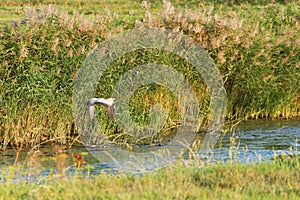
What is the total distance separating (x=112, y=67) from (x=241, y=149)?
2685 mm

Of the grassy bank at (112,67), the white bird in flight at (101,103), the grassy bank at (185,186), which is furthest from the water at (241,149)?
the grassy bank at (185,186)

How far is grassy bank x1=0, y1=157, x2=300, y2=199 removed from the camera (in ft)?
20.1

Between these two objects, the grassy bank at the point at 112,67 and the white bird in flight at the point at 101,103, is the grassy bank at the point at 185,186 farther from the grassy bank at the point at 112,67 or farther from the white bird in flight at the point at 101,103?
Answer: the grassy bank at the point at 112,67

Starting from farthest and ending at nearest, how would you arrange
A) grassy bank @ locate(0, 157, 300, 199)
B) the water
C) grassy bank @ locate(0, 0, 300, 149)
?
grassy bank @ locate(0, 0, 300, 149)
the water
grassy bank @ locate(0, 157, 300, 199)

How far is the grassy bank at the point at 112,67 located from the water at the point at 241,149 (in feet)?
1.38

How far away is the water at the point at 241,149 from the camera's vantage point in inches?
378

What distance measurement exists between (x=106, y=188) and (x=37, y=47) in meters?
5.50

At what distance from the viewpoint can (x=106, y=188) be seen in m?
6.36

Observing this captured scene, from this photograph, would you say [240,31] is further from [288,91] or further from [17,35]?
[17,35]

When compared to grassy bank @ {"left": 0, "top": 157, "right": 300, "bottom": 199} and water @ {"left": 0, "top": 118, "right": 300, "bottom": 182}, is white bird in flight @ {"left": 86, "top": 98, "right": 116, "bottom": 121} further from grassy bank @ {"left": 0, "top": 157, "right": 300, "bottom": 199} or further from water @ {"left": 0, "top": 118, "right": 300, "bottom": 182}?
grassy bank @ {"left": 0, "top": 157, "right": 300, "bottom": 199}

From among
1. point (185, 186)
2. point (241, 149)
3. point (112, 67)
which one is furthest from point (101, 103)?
point (185, 186)

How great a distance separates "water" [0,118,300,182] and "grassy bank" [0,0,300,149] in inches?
16.5

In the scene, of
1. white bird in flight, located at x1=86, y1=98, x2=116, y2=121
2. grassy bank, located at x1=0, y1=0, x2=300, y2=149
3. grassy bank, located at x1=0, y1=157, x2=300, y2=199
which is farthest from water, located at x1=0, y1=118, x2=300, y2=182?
grassy bank, located at x1=0, y1=157, x2=300, y2=199

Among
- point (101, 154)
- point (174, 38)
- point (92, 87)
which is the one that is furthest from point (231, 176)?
point (174, 38)
